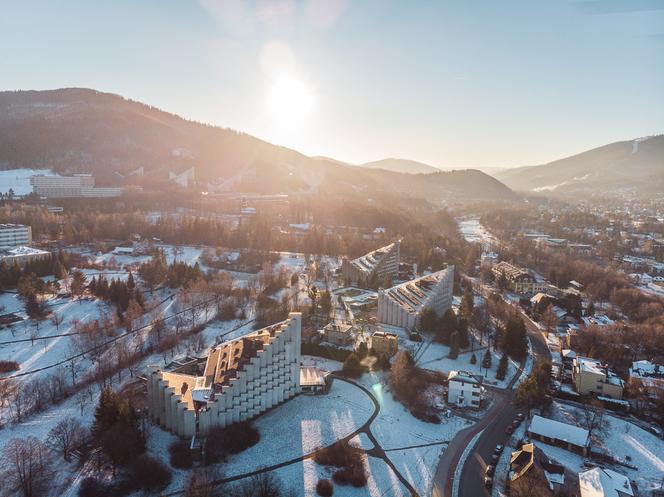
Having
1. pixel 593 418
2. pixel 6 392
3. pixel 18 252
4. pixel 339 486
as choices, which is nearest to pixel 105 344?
pixel 6 392

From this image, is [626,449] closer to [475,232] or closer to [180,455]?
[180,455]

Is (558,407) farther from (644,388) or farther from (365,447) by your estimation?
(365,447)

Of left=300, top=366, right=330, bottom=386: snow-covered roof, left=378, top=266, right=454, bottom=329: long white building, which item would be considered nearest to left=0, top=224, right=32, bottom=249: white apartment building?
left=378, top=266, right=454, bottom=329: long white building

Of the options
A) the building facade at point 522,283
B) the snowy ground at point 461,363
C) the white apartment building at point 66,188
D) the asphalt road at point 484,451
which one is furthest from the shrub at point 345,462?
the white apartment building at point 66,188

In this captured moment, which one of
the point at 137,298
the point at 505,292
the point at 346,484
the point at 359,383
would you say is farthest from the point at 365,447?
the point at 505,292

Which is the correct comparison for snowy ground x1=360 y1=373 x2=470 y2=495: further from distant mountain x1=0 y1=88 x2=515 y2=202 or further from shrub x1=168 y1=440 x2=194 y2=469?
distant mountain x1=0 y1=88 x2=515 y2=202
